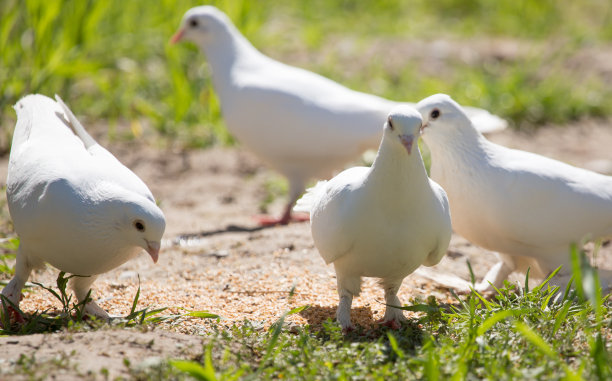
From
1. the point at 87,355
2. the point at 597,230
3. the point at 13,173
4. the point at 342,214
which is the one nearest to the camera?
the point at 87,355

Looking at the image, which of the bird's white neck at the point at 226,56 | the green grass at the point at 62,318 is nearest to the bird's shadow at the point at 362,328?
the green grass at the point at 62,318

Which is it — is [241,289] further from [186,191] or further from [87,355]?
[186,191]

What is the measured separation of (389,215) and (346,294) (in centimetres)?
49

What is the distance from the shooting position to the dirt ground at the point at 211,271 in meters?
2.75

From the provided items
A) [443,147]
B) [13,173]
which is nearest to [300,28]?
[443,147]

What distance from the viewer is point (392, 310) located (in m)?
3.30

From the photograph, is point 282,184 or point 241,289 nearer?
point 241,289

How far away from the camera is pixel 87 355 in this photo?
8.68 feet

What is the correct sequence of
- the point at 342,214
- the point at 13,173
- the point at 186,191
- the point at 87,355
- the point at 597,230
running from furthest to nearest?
the point at 186,191
the point at 597,230
the point at 13,173
the point at 342,214
the point at 87,355

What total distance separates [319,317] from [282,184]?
2948 millimetres

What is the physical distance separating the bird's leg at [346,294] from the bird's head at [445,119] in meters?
1.03

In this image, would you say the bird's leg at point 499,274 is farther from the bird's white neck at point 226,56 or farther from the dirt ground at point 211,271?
the bird's white neck at point 226,56

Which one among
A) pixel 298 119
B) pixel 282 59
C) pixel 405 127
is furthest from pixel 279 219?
pixel 282 59

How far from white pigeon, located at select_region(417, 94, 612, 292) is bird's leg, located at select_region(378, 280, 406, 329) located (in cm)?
66
